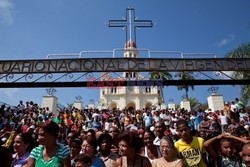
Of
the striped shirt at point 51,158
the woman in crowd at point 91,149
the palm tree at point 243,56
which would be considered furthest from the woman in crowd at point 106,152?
the palm tree at point 243,56

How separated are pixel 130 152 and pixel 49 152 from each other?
1.18 metres

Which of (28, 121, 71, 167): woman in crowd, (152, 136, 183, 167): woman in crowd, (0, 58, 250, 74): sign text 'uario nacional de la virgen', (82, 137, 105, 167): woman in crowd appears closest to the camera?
(28, 121, 71, 167): woman in crowd

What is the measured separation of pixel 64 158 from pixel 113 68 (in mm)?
6518

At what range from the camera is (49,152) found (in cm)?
281

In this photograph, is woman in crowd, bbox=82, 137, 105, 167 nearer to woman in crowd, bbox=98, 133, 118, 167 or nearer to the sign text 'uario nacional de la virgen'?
woman in crowd, bbox=98, 133, 118, 167

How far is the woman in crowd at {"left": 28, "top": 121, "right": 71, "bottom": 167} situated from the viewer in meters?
2.71

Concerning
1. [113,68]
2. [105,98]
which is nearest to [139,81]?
[113,68]

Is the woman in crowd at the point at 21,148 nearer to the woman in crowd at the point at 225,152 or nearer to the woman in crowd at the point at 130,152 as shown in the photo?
the woman in crowd at the point at 130,152

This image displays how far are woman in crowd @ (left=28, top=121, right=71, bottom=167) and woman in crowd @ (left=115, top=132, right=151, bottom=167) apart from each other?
782 mm

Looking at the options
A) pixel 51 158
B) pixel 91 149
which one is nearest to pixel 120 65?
pixel 91 149

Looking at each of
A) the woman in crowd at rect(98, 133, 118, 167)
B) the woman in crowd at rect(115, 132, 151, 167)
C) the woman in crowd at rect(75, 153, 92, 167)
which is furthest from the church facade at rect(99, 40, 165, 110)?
the woman in crowd at rect(75, 153, 92, 167)

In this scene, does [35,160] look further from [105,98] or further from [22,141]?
[105,98]

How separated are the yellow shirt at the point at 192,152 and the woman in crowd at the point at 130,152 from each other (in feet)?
2.92

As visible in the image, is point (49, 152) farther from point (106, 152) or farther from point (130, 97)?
point (130, 97)
